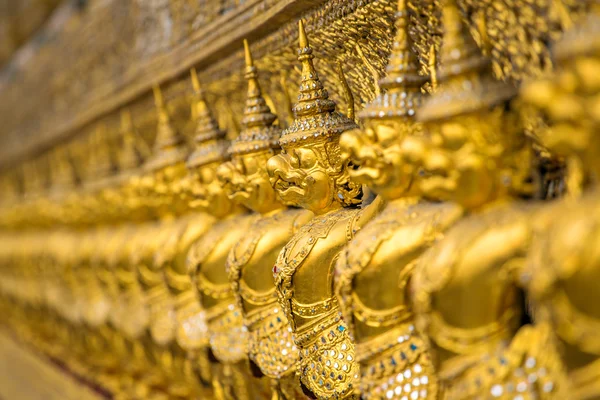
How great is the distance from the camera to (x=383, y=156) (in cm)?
109

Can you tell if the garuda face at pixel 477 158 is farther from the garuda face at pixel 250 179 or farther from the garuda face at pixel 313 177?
the garuda face at pixel 250 179

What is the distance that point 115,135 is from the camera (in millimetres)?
3123

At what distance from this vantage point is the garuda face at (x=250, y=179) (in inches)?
60.0

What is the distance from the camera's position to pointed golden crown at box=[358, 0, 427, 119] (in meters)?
1.10

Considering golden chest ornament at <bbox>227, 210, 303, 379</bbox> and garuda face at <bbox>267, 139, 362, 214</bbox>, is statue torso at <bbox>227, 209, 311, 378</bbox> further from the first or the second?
garuda face at <bbox>267, 139, 362, 214</bbox>

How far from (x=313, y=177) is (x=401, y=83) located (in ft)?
0.98

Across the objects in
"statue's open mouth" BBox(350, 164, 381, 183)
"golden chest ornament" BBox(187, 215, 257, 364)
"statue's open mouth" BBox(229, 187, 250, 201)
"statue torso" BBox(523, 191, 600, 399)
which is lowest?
"golden chest ornament" BBox(187, 215, 257, 364)

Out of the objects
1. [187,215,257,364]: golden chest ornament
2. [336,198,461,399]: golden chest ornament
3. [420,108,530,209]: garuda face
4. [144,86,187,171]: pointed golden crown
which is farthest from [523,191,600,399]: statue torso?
[144,86,187,171]: pointed golden crown

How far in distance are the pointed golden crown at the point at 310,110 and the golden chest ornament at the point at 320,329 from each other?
0.16 meters

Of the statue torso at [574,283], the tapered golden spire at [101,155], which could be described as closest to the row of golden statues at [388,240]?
the statue torso at [574,283]

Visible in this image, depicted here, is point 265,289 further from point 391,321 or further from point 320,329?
point 391,321

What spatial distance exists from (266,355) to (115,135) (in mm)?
1834

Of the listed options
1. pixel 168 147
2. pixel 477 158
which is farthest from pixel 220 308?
pixel 477 158

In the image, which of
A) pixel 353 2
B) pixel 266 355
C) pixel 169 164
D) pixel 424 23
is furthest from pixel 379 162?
pixel 169 164
